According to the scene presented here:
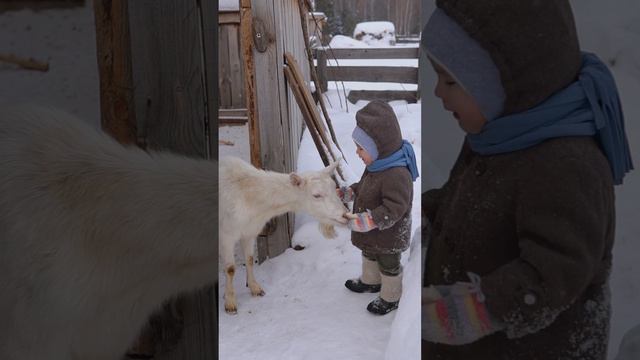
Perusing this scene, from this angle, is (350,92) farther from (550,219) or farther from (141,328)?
(141,328)

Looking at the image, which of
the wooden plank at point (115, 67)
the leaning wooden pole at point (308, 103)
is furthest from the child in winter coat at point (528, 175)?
the wooden plank at point (115, 67)

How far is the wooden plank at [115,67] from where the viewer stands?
66cm

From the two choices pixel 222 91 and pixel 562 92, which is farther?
pixel 222 91

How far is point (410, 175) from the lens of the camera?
2.37ft

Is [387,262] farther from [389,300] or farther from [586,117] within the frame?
[586,117]

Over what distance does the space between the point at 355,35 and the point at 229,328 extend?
522 millimetres

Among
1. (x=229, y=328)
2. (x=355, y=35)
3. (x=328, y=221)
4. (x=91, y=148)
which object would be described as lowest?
(x=229, y=328)

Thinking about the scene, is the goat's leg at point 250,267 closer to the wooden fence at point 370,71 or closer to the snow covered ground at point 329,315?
the snow covered ground at point 329,315

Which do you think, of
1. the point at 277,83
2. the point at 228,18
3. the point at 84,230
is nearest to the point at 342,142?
the point at 277,83

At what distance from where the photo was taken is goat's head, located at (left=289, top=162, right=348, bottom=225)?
0.72 metres

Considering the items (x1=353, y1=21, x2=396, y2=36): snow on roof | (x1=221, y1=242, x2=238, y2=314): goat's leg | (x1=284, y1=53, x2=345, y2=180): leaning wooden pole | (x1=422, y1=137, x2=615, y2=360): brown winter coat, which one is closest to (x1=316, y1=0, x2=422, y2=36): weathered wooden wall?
(x1=353, y1=21, x2=396, y2=36): snow on roof

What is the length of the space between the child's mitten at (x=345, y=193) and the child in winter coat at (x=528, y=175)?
0.16m

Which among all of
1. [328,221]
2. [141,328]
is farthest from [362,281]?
[141,328]

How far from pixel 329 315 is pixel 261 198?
0.24 m
